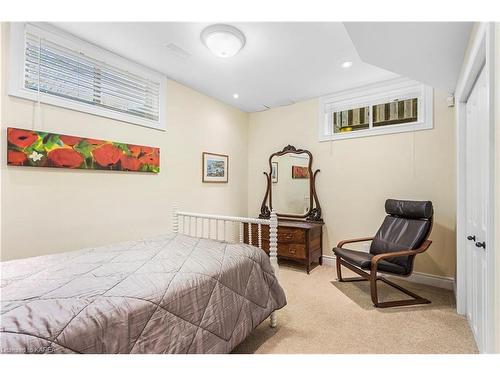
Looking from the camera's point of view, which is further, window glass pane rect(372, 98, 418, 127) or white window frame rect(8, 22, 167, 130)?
window glass pane rect(372, 98, 418, 127)

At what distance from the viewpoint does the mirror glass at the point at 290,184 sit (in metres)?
3.95

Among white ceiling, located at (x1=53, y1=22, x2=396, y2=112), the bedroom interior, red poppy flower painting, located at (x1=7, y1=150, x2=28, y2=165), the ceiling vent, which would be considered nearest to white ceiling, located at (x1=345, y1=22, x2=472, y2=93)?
the bedroom interior

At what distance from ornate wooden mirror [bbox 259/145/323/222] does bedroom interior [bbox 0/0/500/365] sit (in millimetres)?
27

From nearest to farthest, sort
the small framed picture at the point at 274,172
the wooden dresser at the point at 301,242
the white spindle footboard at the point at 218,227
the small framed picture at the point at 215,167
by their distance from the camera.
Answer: the white spindle footboard at the point at 218,227 → the wooden dresser at the point at 301,242 → the small framed picture at the point at 215,167 → the small framed picture at the point at 274,172

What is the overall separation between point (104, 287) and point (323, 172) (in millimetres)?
3280

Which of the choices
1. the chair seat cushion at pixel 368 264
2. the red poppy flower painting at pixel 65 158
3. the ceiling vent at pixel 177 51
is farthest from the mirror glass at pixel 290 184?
the red poppy flower painting at pixel 65 158

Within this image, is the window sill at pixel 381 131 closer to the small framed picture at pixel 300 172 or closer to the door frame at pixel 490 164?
the small framed picture at pixel 300 172

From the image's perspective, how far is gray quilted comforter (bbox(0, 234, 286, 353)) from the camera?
0.94m

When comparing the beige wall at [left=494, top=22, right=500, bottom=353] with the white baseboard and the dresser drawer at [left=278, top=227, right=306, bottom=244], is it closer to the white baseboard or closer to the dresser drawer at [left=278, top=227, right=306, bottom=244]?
the white baseboard

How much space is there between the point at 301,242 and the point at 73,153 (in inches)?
112

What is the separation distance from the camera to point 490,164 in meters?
1.01

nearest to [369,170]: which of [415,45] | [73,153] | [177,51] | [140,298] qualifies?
[415,45]

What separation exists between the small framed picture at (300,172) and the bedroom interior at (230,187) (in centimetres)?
4

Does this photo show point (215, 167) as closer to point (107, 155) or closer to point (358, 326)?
point (107, 155)
